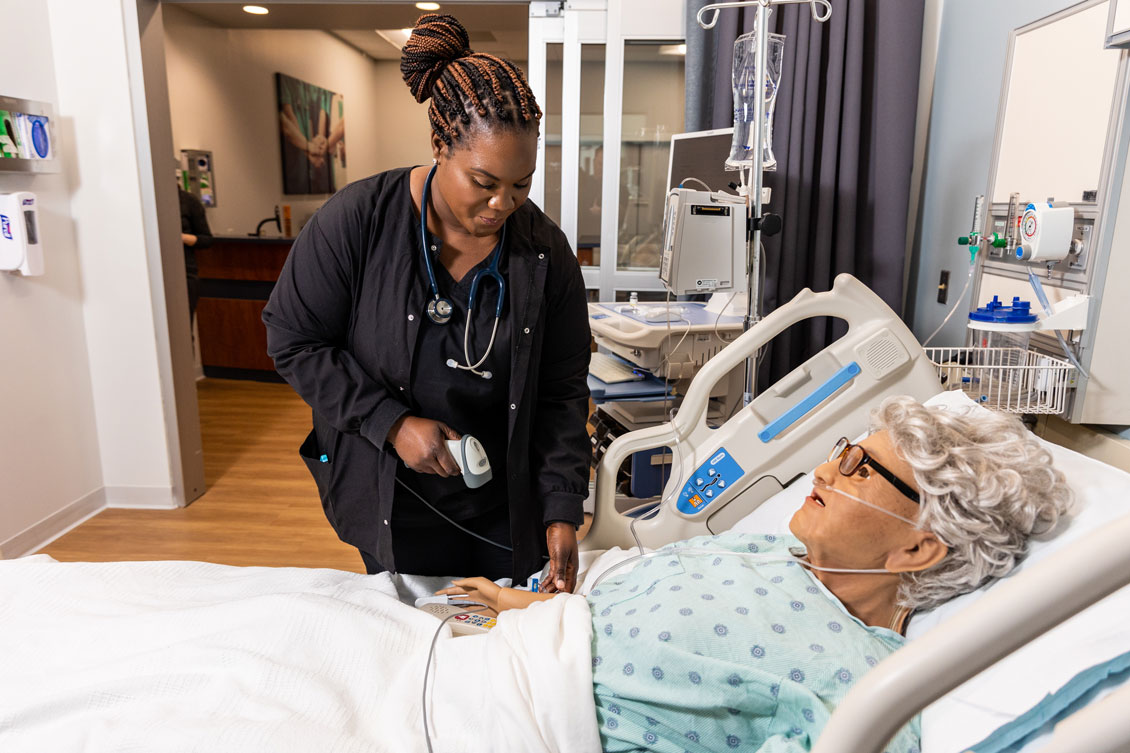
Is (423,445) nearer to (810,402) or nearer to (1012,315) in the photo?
(810,402)

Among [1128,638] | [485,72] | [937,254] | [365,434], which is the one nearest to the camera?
[1128,638]

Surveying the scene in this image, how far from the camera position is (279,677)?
1143 millimetres

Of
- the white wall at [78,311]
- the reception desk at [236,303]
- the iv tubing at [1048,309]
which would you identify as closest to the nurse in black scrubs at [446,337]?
the iv tubing at [1048,309]

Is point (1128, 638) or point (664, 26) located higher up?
point (664, 26)

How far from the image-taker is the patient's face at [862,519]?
1.19m

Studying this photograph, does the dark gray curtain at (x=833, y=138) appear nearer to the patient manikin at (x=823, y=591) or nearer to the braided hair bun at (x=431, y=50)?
the patient manikin at (x=823, y=591)

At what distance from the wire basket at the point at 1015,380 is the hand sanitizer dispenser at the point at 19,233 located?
2750mm

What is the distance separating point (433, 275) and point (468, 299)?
77 mm

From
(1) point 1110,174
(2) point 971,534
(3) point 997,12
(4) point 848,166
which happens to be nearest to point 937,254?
(4) point 848,166

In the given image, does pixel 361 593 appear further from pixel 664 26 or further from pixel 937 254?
pixel 664 26

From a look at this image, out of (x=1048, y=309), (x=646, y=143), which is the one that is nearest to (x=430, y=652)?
(x=1048, y=309)

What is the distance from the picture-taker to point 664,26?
286 centimetres

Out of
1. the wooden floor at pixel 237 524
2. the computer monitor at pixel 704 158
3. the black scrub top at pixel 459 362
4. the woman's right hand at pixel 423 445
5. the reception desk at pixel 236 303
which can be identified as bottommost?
the wooden floor at pixel 237 524

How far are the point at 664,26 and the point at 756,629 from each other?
94.5 inches
